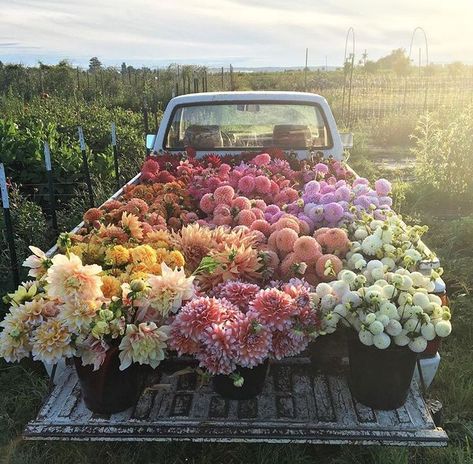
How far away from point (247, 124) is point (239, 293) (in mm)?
3466

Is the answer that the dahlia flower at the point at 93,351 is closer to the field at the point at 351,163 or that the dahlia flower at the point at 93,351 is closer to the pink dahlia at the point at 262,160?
the field at the point at 351,163

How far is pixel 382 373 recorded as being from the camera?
227 centimetres

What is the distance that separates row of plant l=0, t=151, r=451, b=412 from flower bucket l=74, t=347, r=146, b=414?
0.03 m

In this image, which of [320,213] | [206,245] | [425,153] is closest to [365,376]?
[206,245]

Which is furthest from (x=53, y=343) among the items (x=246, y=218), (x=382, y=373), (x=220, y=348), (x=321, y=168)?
(x=321, y=168)

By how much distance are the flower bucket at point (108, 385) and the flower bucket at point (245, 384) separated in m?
0.36

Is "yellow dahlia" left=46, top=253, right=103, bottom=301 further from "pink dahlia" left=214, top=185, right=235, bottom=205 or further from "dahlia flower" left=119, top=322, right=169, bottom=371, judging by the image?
"pink dahlia" left=214, top=185, right=235, bottom=205

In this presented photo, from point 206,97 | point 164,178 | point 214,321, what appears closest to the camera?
point 214,321

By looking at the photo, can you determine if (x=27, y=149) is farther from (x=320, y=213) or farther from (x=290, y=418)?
(x=290, y=418)

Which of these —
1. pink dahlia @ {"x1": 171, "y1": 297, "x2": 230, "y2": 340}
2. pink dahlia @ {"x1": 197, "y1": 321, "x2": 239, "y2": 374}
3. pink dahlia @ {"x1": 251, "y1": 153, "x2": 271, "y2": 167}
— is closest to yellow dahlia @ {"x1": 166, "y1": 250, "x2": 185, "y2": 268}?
pink dahlia @ {"x1": 171, "y1": 297, "x2": 230, "y2": 340}

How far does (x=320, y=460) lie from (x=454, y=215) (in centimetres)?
554

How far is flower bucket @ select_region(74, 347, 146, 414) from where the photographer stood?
7.44 feet

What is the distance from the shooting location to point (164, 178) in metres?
4.54

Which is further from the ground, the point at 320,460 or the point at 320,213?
the point at 320,213
